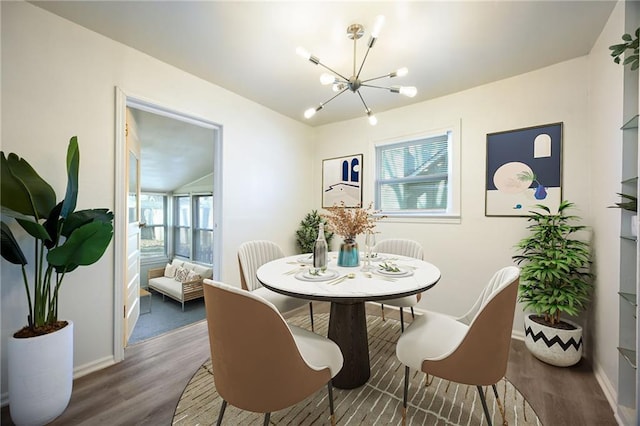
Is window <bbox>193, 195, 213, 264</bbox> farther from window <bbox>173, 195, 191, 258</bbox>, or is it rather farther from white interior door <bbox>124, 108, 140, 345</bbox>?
white interior door <bbox>124, 108, 140, 345</bbox>

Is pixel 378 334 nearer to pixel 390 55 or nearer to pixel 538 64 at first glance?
pixel 390 55

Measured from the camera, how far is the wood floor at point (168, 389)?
152 centimetres

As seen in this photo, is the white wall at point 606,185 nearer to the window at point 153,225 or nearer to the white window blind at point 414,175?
the white window blind at point 414,175

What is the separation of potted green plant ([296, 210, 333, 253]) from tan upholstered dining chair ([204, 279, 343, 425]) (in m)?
2.64

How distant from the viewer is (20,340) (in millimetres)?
1397

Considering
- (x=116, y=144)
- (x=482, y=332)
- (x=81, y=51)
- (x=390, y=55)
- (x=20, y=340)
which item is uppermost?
(x=390, y=55)

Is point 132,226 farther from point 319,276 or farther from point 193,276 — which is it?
point 319,276

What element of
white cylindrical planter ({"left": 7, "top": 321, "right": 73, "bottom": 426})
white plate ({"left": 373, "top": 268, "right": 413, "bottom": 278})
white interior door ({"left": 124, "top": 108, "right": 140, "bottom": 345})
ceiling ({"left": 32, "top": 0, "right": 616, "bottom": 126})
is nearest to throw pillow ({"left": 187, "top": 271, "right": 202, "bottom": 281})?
white interior door ({"left": 124, "top": 108, "right": 140, "bottom": 345})

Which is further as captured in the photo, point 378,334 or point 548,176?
point 378,334

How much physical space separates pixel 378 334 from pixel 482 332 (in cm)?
153

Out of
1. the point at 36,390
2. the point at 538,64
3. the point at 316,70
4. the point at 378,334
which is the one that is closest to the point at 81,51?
the point at 316,70

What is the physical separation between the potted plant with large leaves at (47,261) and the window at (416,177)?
9.83 ft

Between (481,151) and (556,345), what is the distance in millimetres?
1836

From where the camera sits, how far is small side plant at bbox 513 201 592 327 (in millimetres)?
2014
